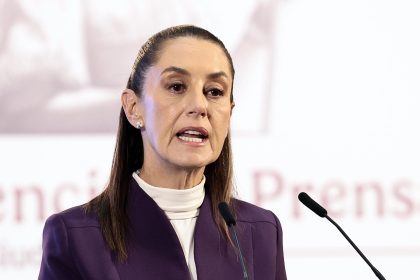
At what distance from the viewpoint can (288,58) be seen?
3.20m

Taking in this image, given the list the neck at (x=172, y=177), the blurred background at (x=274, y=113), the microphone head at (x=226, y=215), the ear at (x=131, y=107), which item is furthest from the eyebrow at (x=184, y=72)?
the blurred background at (x=274, y=113)

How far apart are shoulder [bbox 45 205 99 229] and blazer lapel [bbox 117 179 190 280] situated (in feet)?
0.31

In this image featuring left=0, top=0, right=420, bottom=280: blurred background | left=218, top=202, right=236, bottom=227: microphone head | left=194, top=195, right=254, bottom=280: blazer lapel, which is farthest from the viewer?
left=0, top=0, right=420, bottom=280: blurred background

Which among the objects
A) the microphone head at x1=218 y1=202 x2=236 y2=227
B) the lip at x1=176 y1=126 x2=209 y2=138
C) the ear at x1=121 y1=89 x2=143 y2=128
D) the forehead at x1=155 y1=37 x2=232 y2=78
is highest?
the forehead at x1=155 y1=37 x2=232 y2=78

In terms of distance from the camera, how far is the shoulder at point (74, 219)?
192 centimetres

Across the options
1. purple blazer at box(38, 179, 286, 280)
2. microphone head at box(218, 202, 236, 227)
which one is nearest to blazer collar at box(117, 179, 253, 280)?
purple blazer at box(38, 179, 286, 280)

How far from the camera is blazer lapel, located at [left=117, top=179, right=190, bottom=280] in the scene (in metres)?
1.92

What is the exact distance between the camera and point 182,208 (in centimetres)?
202

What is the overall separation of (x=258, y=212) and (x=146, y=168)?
1.10 ft

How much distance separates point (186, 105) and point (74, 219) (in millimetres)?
361

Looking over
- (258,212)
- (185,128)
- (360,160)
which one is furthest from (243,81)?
(185,128)

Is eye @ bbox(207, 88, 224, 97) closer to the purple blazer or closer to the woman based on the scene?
the woman

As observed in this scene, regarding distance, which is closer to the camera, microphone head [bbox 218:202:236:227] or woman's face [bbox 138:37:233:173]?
microphone head [bbox 218:202:236:227]

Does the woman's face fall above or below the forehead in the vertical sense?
below
